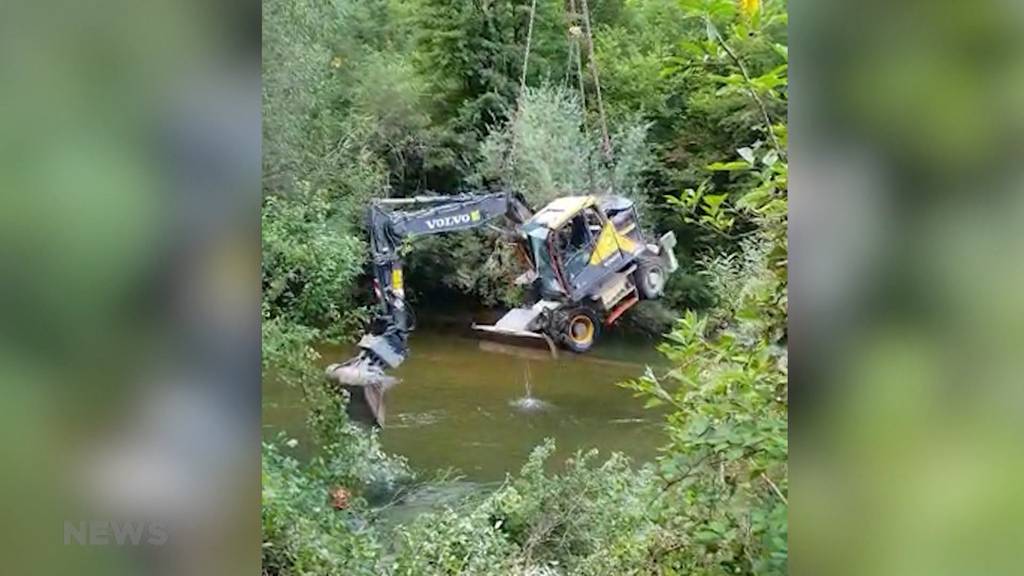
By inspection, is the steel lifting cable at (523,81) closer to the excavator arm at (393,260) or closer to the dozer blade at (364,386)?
the excavator arm at (393,260)

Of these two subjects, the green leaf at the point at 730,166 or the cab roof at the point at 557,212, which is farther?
the cab roof at the point at 557,212

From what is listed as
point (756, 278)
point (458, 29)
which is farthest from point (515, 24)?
point (756, 278)

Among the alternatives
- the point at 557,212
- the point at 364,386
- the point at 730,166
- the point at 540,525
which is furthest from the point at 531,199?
the point at 540,525

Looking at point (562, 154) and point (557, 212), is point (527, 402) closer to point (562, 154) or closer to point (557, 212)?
point (557, 212)

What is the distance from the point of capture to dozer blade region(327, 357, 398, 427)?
1726 mm

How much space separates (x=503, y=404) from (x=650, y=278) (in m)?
0.37

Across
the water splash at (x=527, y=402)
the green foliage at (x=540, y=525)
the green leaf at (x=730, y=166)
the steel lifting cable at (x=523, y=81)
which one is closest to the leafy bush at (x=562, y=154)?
the steel lifting cable at (x=523, y=81)

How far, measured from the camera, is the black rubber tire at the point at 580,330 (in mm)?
1732

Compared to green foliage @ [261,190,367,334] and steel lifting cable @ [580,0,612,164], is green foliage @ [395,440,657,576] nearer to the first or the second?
green foliage @ [261,190,367,334]

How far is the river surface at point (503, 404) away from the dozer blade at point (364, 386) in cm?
2

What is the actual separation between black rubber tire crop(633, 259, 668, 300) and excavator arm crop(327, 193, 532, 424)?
24 centimetres
